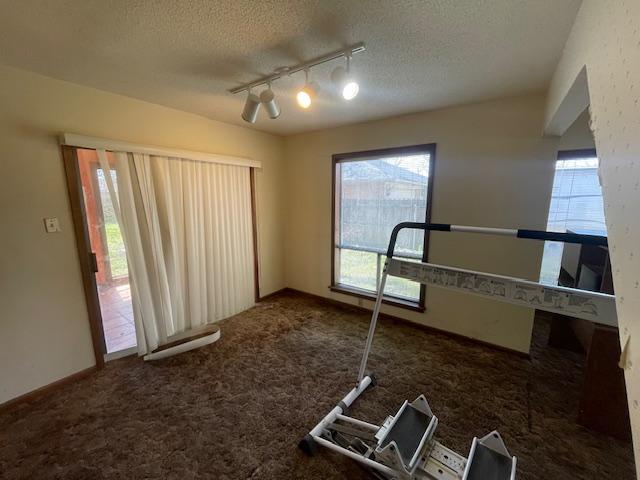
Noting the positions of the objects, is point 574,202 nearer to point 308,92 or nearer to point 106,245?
point 308,92

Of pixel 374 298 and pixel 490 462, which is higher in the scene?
pixel 374 298

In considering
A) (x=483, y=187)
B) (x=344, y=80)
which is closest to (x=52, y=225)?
(x=344, y=80)

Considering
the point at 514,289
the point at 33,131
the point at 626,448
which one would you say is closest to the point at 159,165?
the point at 33,131

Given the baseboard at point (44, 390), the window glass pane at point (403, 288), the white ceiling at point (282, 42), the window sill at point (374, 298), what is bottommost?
the baseboard at point (44, 390)

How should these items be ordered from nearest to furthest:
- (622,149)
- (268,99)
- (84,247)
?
(622,149) < (268,99) < (84,247)

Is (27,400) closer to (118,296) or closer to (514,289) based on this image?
(118,296)

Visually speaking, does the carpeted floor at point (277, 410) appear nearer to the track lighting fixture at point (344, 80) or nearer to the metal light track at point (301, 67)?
the track lighting fixture at point (344, 80)

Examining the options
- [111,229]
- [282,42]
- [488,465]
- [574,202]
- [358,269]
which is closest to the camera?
[488,465]

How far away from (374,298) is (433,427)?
1.78m

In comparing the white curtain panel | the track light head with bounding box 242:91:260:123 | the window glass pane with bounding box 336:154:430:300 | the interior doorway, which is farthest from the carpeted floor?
the track light head with bounding box 242:91:260:123

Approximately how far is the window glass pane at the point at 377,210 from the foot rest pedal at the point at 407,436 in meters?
1.55

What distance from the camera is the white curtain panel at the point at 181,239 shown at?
232 cm

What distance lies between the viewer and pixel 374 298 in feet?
10.7

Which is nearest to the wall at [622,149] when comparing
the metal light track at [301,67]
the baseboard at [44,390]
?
the metal light track at [301,67]
